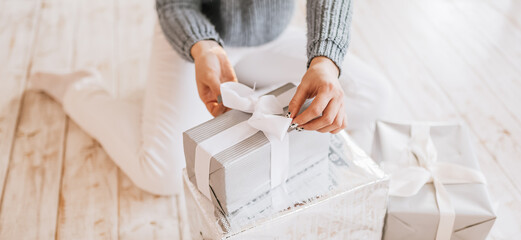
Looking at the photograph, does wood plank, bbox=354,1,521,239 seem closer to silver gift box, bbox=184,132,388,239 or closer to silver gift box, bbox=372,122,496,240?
silver gift box, bbox=372,122,496,240

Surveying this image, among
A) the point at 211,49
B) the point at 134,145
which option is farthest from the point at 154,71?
the point at 211,49

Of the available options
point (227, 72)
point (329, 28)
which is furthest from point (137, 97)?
point (329, 28)

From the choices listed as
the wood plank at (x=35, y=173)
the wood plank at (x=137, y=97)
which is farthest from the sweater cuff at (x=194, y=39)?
the wood plank at (x=35, y=173)

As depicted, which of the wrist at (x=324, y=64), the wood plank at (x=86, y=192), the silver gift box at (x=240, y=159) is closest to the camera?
the silver gift box at (x=240, y=159)

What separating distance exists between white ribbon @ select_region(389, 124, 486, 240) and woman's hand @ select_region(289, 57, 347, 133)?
273 mm

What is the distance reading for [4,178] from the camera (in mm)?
1330

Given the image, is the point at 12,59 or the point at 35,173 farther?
the point at 12,59

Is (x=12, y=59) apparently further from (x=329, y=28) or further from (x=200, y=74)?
(x=329, y=28)

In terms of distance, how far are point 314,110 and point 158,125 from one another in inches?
22.3

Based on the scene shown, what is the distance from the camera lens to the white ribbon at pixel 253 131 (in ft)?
2.41

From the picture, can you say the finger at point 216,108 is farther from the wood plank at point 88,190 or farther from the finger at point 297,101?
the wood plank at point 88,190

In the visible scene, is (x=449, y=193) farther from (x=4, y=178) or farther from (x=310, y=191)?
(x=4, y=178)

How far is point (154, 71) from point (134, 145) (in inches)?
7.8

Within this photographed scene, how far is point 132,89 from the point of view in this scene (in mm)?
1626
